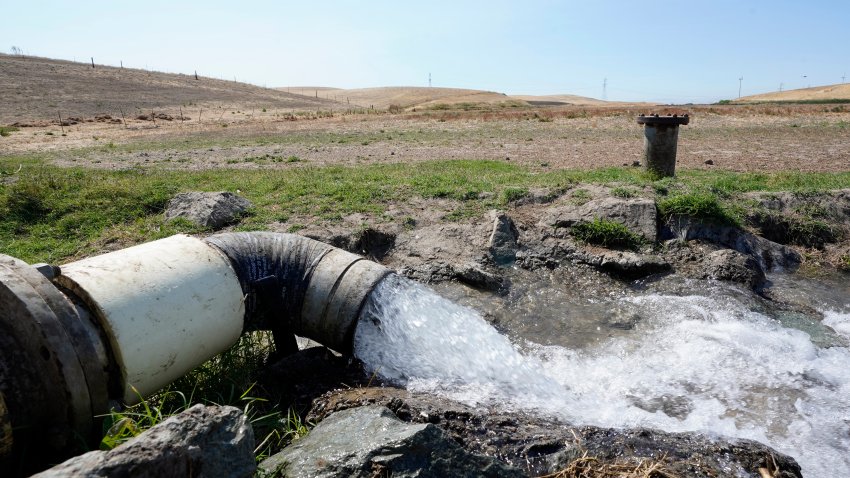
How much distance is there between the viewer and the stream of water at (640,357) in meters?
4.62

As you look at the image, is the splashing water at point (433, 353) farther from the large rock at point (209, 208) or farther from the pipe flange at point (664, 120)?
the pipe flange at point (664, 120)

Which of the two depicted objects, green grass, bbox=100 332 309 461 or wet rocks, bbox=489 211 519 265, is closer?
green grass, bbox=100 332 309 461

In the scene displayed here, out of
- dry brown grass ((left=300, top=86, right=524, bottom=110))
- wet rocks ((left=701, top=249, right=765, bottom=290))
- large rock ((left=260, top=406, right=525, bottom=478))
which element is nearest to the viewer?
large rock ((left=260, top=406, right=525, bottom=478))

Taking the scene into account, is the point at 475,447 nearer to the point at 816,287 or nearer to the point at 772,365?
the point at 772,365

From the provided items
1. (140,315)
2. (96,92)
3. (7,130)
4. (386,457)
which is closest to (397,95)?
(96,92)

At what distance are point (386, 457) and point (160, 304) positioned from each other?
1.91 metres

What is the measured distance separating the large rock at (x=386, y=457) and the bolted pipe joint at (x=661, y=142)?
8219 mm

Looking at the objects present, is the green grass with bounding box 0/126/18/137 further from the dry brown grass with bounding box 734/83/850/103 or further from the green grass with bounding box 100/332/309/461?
the dry brown grass with bounding box 734/83/850/103

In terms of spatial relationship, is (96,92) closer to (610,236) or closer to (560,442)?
(610,236)

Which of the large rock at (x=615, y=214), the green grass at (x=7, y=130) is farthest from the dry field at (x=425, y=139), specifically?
the large rock at (x=615, y=214)

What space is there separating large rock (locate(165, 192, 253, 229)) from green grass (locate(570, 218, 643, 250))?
15.6 feet

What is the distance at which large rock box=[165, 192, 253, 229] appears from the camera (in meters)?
8.23

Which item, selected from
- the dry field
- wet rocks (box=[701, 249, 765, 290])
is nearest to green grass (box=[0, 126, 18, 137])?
the dry field

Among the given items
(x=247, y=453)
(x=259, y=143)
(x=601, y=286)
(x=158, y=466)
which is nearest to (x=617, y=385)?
(x=601, y=286)
